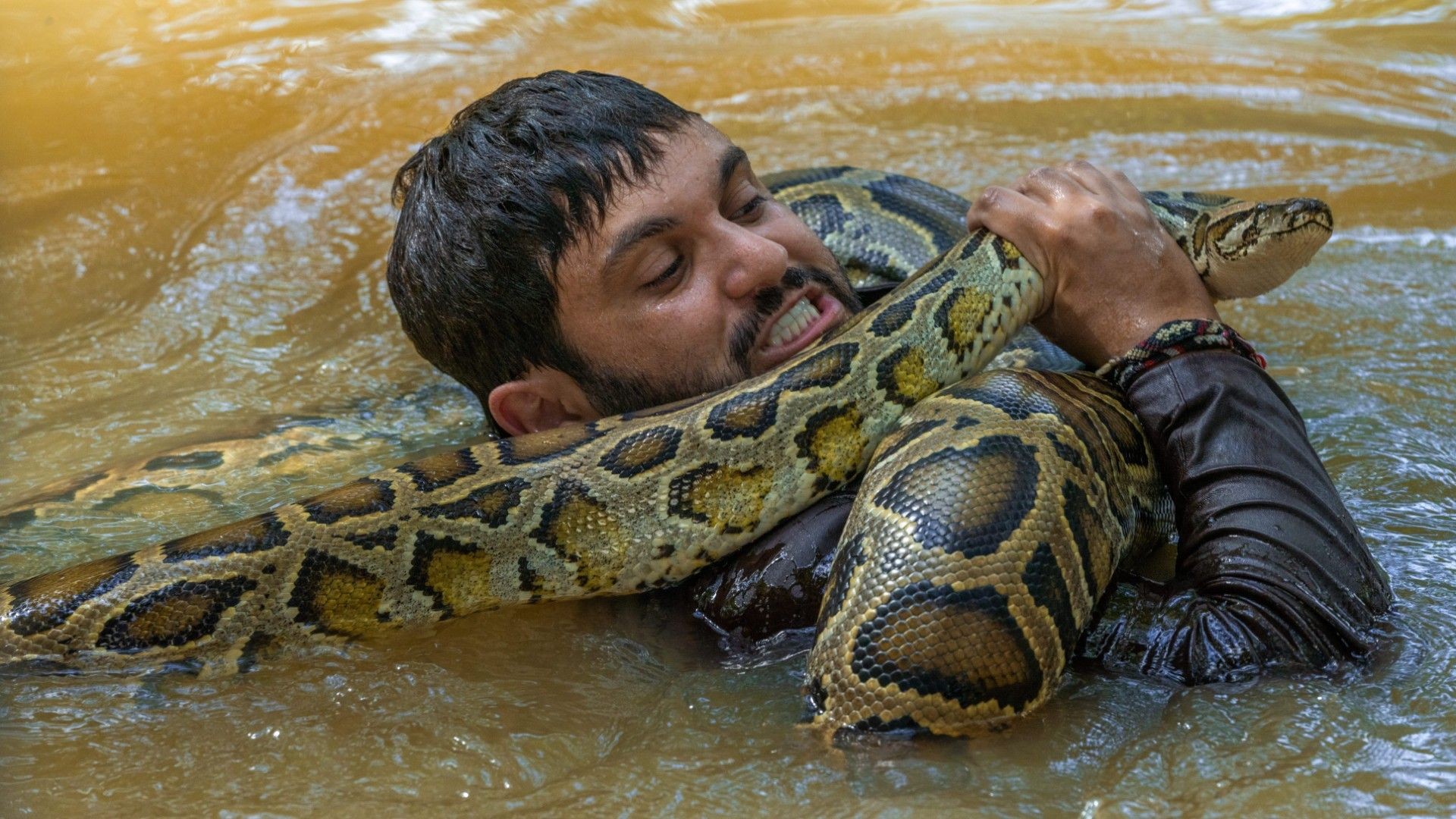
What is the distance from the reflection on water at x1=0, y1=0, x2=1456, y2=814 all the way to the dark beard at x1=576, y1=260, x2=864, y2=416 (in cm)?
74

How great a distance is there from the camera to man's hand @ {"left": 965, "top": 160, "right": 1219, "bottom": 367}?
372cm

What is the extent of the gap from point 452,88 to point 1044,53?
3.94m

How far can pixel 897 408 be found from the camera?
12.2 feet

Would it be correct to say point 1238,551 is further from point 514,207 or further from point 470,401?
point 470,401

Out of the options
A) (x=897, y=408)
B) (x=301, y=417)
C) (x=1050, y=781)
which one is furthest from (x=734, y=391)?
(x=301, y=417)

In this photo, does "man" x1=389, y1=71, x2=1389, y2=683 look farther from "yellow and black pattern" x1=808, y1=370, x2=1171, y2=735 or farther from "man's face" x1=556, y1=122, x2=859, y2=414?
"yellow and black pattern" x1=808, y1=370, x2=1171, y2=735

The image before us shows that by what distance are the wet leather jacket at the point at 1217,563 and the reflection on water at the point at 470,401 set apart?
0.10m

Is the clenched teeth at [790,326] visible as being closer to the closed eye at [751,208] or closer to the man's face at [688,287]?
the man's face at [688,287]

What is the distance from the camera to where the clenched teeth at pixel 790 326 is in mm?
4051

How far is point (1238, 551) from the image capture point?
312 cm

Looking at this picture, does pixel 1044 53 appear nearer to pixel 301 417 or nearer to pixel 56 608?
pixel 301 417

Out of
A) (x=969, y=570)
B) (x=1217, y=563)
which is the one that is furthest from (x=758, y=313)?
(x=1217, y=563)

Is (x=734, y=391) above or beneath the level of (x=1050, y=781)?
above

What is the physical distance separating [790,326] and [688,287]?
383 mm
